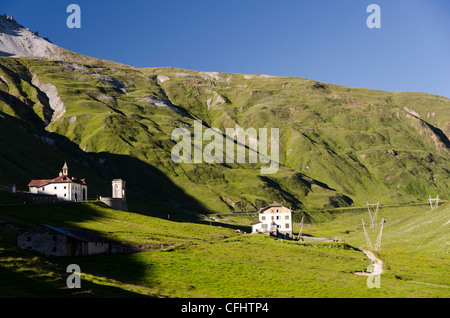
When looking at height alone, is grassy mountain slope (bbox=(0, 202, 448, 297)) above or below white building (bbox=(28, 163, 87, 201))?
below

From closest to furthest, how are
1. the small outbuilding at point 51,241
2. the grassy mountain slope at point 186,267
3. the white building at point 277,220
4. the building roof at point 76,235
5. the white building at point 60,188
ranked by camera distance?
the grassy mountain slope at point 186,267
the small outbuilding at point 51,241
the building roof at point 76,235
the white building at point 60,188
the white building at point 277,220

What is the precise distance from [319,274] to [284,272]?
587cm

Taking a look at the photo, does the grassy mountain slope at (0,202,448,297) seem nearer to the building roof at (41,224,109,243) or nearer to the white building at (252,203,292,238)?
the building roof at (41,224,109,243)

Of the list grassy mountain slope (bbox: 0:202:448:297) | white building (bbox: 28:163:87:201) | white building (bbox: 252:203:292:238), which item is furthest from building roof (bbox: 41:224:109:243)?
white building (bbox: 252:203:292:238)

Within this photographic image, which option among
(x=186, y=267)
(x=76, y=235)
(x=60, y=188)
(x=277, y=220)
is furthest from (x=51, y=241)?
(x=277, y=220)

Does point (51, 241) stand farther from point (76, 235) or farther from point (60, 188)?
point (60, 188)

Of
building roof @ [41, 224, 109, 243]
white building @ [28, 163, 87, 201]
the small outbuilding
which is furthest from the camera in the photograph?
white building @ [28, 163, 87, 201]

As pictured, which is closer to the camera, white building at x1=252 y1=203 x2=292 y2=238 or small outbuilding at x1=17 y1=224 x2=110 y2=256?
small outbuilding at x1=17 y1=224 x2=110 y2=256

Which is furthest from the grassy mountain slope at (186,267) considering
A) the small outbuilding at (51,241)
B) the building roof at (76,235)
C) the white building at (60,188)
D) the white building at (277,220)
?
the white building at (277,220)

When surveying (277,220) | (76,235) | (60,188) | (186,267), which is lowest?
(186,267)

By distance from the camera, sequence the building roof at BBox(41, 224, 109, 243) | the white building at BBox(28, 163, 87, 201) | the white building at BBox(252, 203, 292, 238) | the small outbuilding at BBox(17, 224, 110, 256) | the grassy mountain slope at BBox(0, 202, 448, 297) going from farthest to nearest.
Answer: the white building at BBox(252, 203, 292, 238) → the white building at BBox(28, 163, 87, 201) → the building roof at BBox(41, 224, 109, 243) → the small outbuilding at BBox(17, 224, 110, 256) → the grassy mountain slope at BBox(0, 202, 448, 297)

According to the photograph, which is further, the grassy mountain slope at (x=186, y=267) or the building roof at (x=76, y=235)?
the building roof at (x=76, y=235)

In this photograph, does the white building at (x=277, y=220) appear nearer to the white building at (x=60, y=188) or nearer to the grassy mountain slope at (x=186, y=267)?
the grassy mountain slope at (x=186, y=267)
